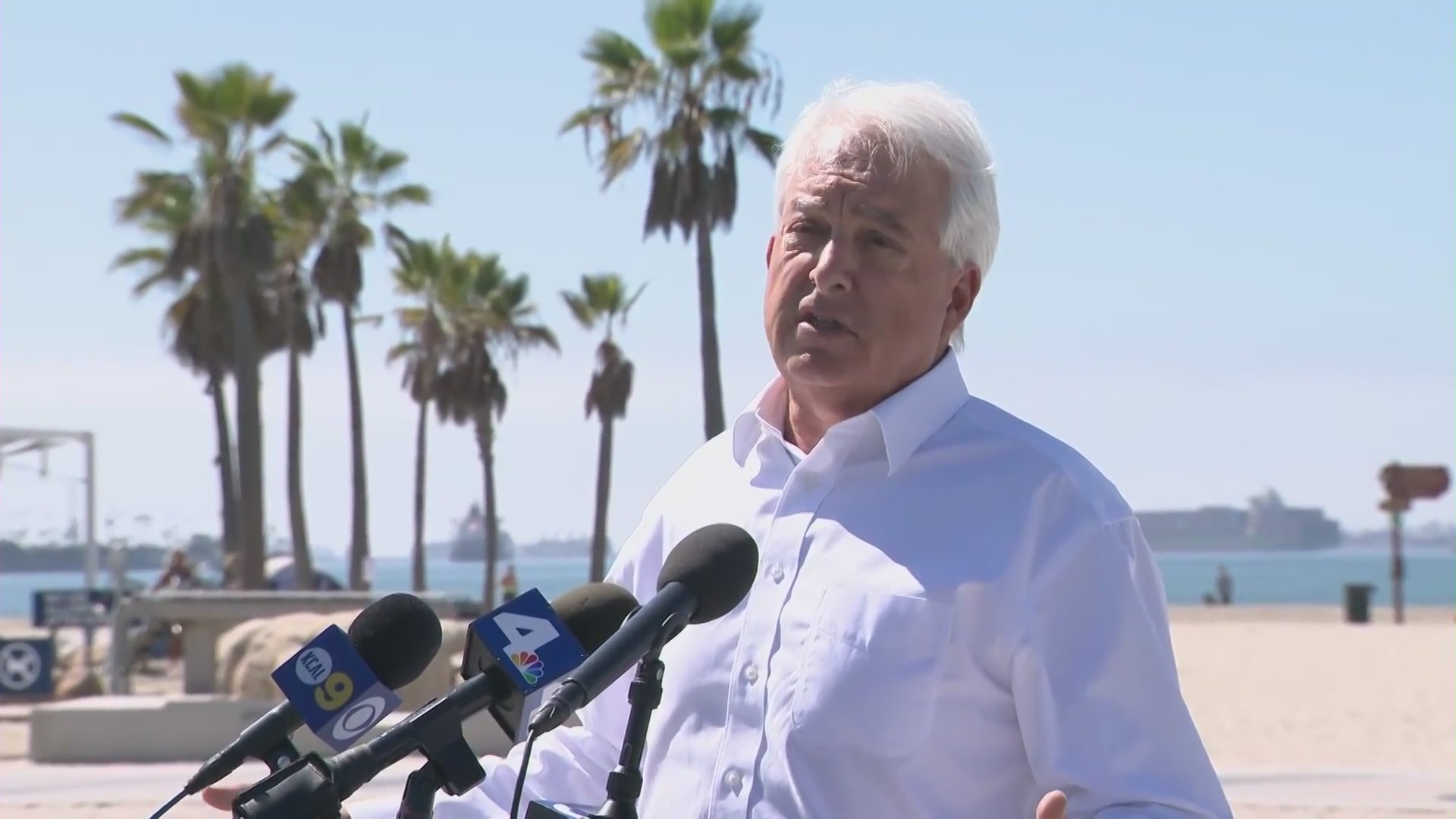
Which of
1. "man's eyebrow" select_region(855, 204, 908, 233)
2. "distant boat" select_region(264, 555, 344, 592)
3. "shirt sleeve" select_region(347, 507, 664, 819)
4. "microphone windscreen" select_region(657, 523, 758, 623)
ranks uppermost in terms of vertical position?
"man's eyebrow" select_region(855, 204, 908, 233)

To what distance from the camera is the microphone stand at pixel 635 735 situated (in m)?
1.95

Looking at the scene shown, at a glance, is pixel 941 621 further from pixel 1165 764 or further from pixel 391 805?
pixel 391 805

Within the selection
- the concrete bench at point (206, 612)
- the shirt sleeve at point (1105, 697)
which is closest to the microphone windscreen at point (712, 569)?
the shirt sleeve at point (1105, 697)

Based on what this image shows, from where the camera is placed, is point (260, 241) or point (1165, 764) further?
point (260, 241)

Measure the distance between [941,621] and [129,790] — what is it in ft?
36.0

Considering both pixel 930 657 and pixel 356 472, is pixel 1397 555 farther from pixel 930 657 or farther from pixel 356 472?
pixel 930 657

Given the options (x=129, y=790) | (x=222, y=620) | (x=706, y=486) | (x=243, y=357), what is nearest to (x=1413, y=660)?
(x=222, y=620)

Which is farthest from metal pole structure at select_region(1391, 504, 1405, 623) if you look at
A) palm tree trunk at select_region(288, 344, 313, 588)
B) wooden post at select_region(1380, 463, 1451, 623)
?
palm tree trunk at select_region(288, 344, 313, 588)

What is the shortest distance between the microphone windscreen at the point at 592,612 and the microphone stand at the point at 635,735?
17 cm

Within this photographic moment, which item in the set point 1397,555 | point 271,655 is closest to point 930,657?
point 271,655

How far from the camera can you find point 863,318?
105 inches

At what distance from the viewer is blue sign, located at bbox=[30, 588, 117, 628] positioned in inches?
999

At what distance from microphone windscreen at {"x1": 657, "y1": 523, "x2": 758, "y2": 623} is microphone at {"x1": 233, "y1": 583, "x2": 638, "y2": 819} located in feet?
0.56

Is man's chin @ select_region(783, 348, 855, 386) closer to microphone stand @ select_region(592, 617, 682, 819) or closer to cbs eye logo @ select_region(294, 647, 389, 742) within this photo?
microphone stand @ select_region(592, 617, 682, 819)
